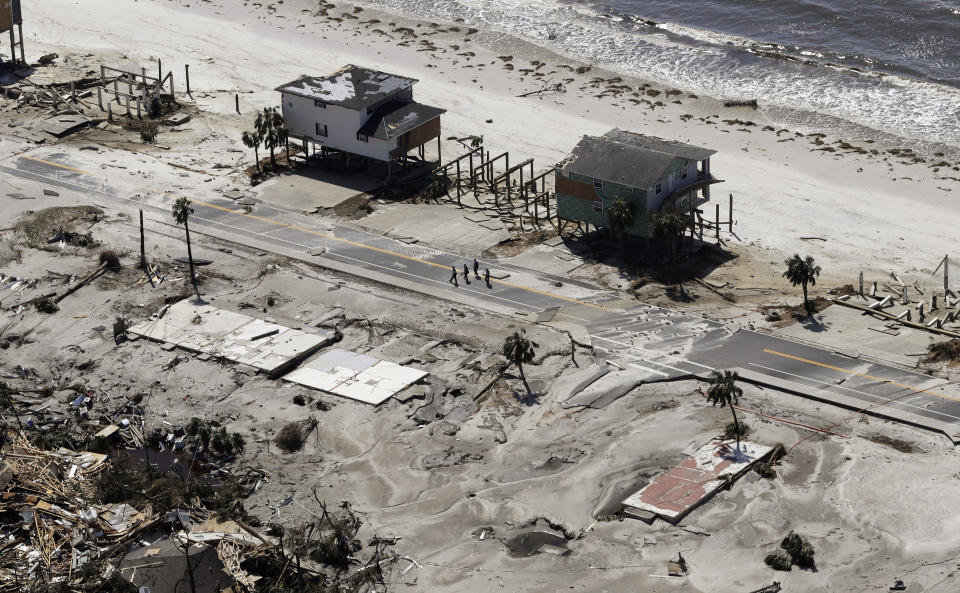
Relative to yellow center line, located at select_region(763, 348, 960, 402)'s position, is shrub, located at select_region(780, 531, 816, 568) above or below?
below

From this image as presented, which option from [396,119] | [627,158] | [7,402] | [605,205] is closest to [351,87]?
[396,119]

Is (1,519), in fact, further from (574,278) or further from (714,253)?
(714,253)

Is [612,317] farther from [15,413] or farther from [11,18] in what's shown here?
[11,18]


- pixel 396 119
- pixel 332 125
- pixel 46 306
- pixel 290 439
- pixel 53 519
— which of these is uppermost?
pixel 396 119

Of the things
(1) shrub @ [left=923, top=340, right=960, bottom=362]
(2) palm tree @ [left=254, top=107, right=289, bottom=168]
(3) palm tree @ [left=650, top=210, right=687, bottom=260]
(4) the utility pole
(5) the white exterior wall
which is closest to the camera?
(1) shrub @ [left=923, top=340, right=960, bottom=362]

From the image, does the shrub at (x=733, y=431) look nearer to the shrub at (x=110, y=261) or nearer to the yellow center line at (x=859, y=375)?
the yellow center line at (x=859, y=375)

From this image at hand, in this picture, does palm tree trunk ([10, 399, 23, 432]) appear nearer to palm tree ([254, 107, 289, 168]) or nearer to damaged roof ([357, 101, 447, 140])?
palm tree ([254, 107, 289, 168])

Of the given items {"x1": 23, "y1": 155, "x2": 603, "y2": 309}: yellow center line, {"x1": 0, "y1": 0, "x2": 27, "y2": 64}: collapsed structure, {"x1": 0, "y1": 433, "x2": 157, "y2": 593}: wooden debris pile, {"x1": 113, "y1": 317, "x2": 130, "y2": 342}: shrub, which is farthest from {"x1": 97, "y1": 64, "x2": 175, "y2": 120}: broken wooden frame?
{"x1": 0, "y1": 433, "x2": 157, "y2": 593}: wooden debris pile
